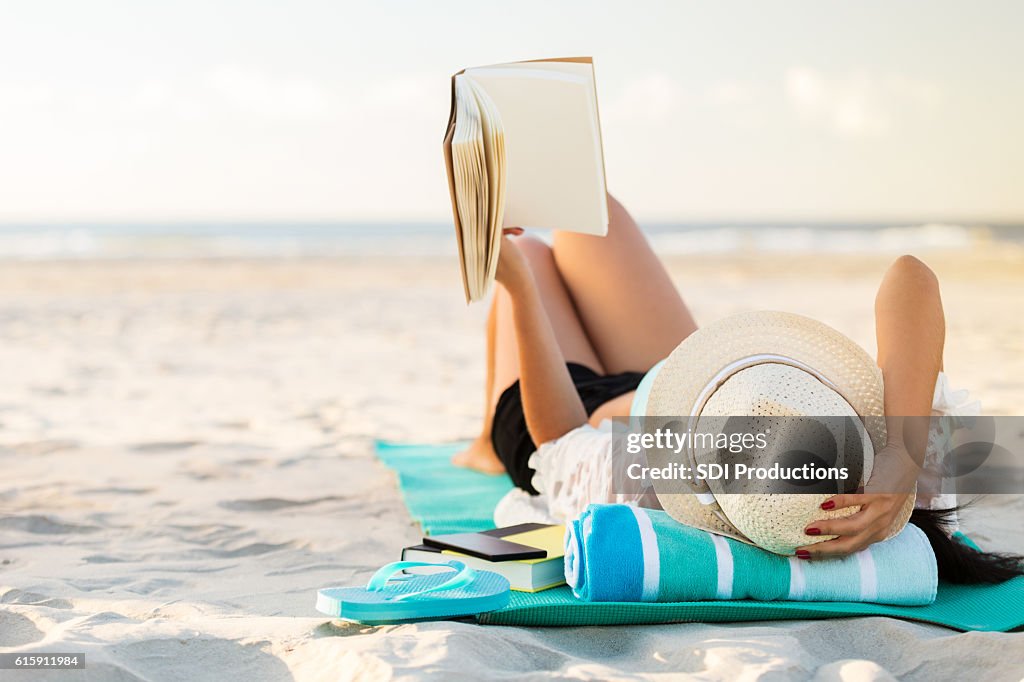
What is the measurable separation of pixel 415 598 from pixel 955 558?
113 centimetres

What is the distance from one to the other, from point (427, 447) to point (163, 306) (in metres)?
5.73

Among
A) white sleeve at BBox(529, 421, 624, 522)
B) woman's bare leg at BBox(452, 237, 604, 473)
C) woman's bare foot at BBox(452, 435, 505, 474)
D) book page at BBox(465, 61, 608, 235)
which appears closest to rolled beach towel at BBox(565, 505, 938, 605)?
white sleeve at BBox(529, 421, 624, 522)

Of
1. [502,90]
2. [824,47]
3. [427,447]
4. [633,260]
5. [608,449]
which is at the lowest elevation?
[427,447]

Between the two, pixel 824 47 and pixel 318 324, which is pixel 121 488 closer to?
pixel 318 324

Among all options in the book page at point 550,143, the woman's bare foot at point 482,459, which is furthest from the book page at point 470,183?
the woman's bare foot at point 482,459

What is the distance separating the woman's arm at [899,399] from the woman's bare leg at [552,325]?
128cm

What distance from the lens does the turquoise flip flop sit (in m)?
1.63

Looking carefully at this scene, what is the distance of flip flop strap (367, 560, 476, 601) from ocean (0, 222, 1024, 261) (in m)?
14.1

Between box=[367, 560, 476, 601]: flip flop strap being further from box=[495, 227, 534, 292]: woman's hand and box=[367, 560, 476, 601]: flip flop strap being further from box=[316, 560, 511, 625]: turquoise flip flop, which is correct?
box=[495, 227, 534, 292]: woman's hand

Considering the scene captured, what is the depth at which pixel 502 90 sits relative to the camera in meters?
2.04

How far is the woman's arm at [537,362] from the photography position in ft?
7.35

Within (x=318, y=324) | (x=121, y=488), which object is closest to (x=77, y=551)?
(x=121, y=488)

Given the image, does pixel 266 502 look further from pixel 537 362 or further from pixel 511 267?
pixel 511 267

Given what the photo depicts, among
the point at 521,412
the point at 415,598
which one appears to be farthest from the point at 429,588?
the point at 521,412
